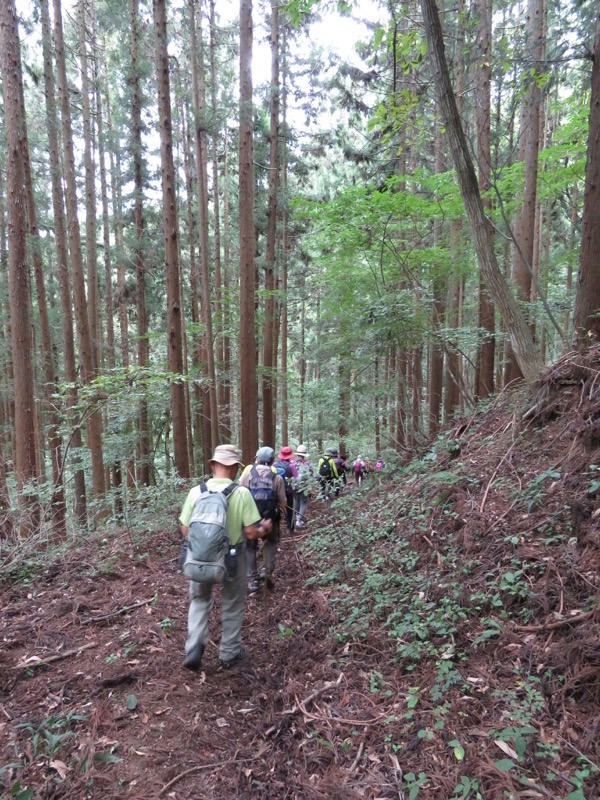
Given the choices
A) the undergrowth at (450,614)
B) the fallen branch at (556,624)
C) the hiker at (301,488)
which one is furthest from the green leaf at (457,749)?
the hiker at (301,488)

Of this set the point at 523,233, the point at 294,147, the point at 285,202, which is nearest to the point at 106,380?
the point at 523,233

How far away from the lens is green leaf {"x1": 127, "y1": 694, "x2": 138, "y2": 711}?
3176mm

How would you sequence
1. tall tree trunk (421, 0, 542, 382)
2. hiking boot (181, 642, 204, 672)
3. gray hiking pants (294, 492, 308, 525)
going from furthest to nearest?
gray hiking pants (294, 492, 308, 525) → tall tree trunk (421, 0, 542, 382) → hiking boot (181, 642, 204, 672)

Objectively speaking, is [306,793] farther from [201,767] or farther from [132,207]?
[132,207]

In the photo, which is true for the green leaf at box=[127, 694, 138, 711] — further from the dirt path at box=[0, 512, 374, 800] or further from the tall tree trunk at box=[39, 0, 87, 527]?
the tall tree trunk at box=[39, 0, 87, 527]

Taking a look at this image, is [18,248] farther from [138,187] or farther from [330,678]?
[330,678]

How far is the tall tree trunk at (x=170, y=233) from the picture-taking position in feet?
30.3

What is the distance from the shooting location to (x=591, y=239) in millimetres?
5273

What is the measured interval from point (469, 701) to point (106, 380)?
566 cm

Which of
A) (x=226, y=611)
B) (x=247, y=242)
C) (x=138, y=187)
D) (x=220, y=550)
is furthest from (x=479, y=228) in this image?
(x=138, y=187)

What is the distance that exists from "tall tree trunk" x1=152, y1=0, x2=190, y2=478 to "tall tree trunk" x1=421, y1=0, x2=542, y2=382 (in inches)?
240

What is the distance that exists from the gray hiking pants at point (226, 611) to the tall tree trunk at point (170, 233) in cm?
577

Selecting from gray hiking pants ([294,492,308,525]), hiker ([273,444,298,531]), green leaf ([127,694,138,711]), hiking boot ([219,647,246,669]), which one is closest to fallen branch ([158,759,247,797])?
green leaf ([127,694,138,711])

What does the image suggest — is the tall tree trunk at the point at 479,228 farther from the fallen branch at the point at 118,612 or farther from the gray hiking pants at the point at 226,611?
the fallen branch at the point at 118,612
